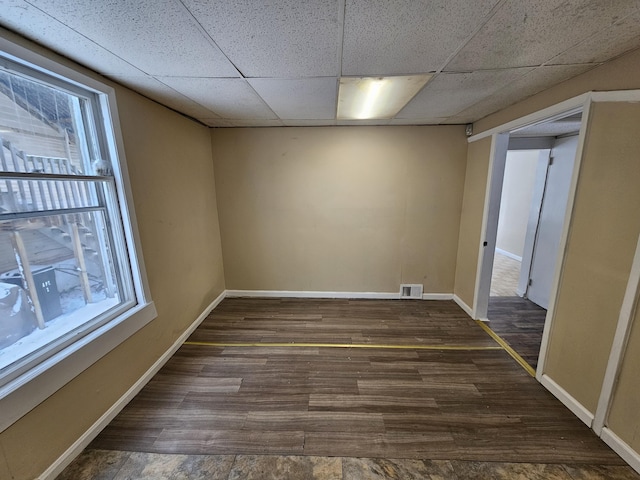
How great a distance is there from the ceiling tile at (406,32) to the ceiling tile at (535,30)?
0.32 ft

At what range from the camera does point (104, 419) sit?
5.49 feet

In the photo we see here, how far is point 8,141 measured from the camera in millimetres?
1293

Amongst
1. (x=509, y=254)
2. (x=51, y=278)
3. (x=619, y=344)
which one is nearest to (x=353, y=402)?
(x=619, y=344)

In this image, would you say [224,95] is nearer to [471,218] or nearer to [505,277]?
[471,218]

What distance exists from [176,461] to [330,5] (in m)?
2.55

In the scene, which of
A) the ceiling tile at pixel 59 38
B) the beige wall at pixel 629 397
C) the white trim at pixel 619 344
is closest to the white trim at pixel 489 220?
the white trim at pixel 619 344

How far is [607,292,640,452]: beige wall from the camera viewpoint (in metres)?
1.40

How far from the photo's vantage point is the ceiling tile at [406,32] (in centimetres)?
107

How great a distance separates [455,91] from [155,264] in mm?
3004

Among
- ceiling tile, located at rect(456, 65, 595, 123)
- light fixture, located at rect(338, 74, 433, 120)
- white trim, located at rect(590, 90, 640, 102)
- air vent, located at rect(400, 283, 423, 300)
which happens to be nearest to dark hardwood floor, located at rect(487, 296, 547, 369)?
air vent, located at rect(400, 283, 423, 300)

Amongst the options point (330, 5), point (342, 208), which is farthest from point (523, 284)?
point (330, 5)

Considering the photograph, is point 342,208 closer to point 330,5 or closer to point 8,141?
point 330,5

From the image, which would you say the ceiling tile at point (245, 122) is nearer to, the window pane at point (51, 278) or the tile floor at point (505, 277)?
the window pane at point (51, 278)

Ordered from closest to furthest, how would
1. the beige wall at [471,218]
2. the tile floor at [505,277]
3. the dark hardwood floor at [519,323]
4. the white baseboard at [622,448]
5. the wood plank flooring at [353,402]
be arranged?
the white baseboard at [622,448], the wood plank flooring at [353,402], the dark hardwood floor at [519,323], the beige wall at [471,218], the tile floor at [505,277]
